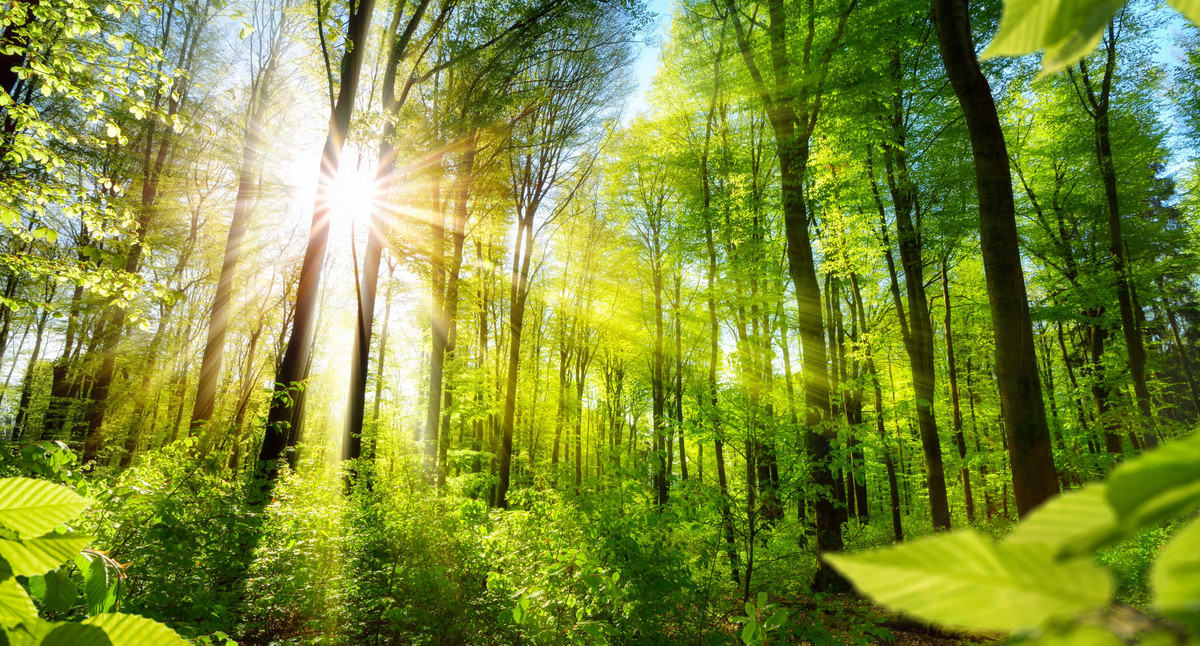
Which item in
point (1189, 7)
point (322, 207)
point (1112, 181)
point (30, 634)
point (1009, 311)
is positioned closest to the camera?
point (1189, 7)

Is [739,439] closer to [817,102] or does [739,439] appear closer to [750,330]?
[817,102]

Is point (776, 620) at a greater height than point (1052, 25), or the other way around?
point (1052, 25)

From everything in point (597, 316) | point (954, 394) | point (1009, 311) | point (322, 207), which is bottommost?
point (1009, 311)

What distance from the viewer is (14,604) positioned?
0.50 meters

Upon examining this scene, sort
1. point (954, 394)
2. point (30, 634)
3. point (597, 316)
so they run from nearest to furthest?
point (30, 634)
point (954, 394)
point (597, 316)

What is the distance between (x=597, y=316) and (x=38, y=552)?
19.3 m

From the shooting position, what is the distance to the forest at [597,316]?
179 centimetres

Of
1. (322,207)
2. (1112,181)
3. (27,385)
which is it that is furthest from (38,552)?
(27,385)

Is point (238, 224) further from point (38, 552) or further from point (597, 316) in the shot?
point (38, 552)

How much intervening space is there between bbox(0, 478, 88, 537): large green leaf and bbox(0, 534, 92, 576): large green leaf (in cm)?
2

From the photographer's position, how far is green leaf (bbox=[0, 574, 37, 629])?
1.61 ft

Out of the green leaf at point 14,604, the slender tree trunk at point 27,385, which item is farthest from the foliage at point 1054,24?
the slender tree trunk at point 27,385

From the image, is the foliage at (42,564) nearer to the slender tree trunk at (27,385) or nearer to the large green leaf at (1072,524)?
the large green leaf at (1072,524)

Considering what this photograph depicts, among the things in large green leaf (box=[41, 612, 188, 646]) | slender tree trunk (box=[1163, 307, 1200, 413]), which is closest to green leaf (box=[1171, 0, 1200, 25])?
large green leaf (box=[41, 612, 188, 646])
